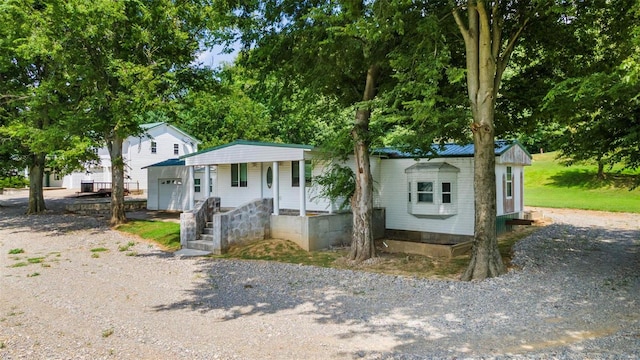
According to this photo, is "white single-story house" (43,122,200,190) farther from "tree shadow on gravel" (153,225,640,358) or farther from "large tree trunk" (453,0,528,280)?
"large tree trunk" (453,0,528,280)

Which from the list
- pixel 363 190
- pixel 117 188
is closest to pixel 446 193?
pixel 363 190

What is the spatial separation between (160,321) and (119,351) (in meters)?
1.28

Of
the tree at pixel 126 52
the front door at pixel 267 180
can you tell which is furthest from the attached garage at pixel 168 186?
the front door at pixel 267 180

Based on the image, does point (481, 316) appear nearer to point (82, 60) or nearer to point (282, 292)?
point (282, 292)

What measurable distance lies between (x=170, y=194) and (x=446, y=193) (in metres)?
16.4

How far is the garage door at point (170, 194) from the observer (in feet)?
79.9

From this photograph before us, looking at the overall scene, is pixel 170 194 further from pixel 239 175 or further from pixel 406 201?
pixel 406 201

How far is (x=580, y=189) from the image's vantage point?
102 ft

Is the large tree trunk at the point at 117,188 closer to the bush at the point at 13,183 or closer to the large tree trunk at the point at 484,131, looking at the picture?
the large tree trunk at the point at 484,131

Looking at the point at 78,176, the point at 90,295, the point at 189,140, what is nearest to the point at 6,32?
the point at 90,295

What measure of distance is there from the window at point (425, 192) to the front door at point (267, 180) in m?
6.08

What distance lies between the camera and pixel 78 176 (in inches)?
1663

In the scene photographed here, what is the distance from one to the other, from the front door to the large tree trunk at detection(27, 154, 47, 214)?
14702 mm

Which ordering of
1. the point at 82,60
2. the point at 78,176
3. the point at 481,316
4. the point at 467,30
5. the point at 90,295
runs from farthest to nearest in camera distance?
1. the point at 78,176
2. the point at 82,60
3. the point at 467,30
4. the point at 90,295
5. the point at 481,316
